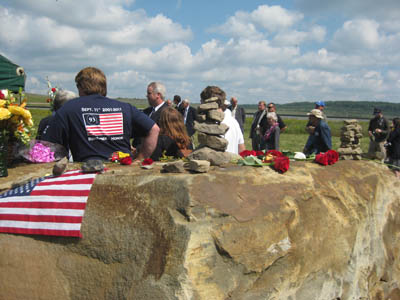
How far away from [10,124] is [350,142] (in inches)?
178

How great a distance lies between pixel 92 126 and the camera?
3.54 metres

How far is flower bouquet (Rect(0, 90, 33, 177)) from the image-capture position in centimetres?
372

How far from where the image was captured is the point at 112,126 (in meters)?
3.65

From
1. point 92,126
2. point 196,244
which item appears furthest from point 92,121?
point 196,244

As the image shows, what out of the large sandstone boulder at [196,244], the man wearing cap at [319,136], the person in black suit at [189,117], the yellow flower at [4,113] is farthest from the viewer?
the person in black suit at [189,117]

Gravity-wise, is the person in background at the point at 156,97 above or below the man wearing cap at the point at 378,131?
above

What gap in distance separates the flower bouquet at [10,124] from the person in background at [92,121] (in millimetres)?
474

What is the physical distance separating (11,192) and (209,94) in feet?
8.41

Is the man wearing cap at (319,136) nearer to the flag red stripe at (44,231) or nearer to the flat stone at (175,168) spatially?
the flat stone at (175,168)

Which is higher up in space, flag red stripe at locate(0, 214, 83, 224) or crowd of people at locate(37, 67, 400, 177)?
crowd of people at locate(37, 67, 400, 177)

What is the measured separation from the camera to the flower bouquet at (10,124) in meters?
3.72

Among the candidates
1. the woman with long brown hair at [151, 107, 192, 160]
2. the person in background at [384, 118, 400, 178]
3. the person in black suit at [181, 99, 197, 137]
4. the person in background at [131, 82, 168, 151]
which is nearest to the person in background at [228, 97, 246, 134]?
the person in black suit at [181, 99, 197, 137]

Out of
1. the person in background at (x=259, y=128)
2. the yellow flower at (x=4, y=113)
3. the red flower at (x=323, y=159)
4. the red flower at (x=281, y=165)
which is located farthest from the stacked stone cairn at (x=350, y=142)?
the yellow flower at (x=4, y=113)

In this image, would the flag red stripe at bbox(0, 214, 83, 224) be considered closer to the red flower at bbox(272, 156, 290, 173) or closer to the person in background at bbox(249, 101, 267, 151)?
the red flower at bbox(272, 156, 290, 173)
